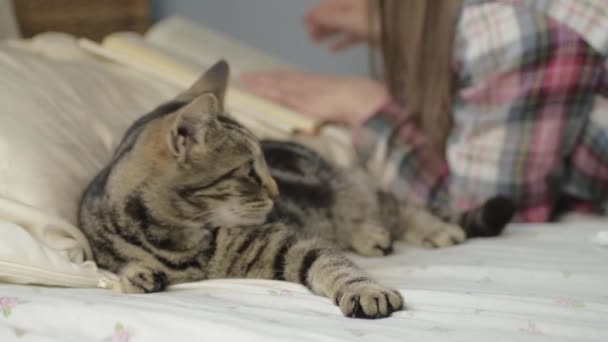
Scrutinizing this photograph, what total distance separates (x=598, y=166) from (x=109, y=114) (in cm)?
112

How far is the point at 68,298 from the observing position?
3.13 ft

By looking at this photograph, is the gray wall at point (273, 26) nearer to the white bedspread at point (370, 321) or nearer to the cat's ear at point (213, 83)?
the cat's ear at point (213, 83)

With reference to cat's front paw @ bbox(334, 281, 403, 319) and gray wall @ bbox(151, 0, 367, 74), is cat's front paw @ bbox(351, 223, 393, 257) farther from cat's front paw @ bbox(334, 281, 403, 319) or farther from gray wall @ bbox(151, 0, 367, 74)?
gray wall @ bbox(151, 0, 367, 74)

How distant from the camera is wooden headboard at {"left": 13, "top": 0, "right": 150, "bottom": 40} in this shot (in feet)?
6.82

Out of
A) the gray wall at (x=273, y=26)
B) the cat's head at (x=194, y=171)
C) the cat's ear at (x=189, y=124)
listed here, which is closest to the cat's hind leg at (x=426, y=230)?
the cat's head at (x=194, y=171)

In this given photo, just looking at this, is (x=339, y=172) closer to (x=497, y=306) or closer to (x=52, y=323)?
(x=497, y=306)

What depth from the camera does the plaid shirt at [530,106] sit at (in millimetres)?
1542

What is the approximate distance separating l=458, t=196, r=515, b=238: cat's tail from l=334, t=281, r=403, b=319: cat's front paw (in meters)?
0.55

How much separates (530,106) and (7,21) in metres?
1.37

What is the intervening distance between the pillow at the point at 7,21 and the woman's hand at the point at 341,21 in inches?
33.1

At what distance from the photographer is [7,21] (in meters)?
1.88

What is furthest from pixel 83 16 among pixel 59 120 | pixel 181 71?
pixel 59 120

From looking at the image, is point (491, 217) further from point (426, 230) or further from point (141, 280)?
point (141, 280)

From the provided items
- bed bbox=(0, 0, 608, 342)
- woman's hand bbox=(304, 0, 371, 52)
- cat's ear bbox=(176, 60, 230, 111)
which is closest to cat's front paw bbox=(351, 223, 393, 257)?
bed bbox=(0, 0, 608, 342)
